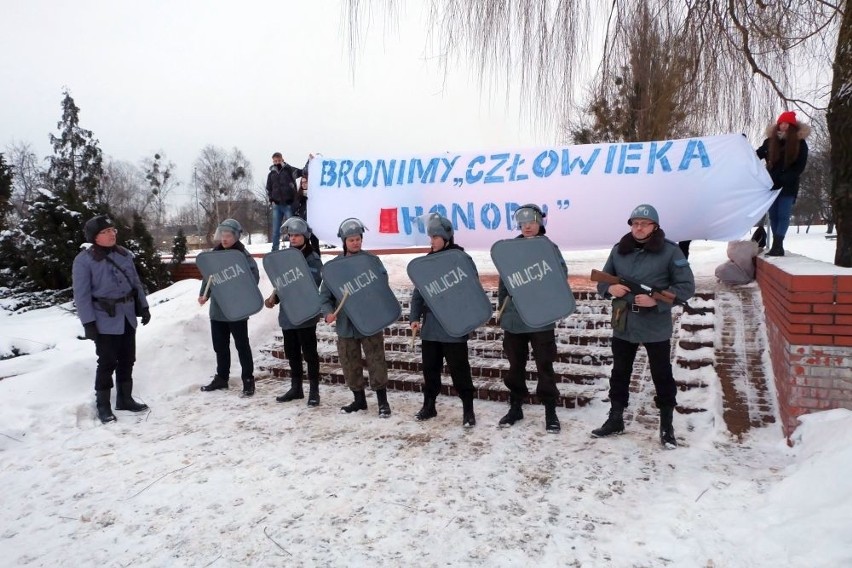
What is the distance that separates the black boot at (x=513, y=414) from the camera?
4609mm

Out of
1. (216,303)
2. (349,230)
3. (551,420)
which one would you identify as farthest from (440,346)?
(216,303)

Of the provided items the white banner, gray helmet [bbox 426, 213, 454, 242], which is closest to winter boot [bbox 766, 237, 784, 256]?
the white banner

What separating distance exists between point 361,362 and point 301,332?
0.78m

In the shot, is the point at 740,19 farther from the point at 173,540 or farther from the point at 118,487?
the point at 118,487

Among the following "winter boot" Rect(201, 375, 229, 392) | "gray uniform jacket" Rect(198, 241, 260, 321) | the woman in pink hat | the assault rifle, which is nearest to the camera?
the assault rifle

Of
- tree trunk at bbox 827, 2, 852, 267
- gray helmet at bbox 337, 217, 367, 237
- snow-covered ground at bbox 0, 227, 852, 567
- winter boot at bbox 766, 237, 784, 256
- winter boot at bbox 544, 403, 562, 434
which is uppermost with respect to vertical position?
tree trunk at bbox 827, 2, 852, 267

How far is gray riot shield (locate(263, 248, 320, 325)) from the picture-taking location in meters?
5.32

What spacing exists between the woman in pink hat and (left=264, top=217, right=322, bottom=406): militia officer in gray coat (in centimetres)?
514

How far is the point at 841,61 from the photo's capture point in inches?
166

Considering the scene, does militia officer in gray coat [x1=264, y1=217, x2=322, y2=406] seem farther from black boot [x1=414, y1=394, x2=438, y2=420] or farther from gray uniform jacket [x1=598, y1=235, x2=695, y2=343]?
gray uniform jacket [x1=598, y1=235, x2=695, y2=343]

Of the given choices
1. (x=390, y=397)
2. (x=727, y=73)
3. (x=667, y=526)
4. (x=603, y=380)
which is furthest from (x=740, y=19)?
(x=390, y=397)

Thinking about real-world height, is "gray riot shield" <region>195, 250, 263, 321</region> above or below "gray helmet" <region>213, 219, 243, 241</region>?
below

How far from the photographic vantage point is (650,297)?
3.93 meters

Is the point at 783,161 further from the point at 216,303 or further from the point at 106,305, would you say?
the point at 106,305
